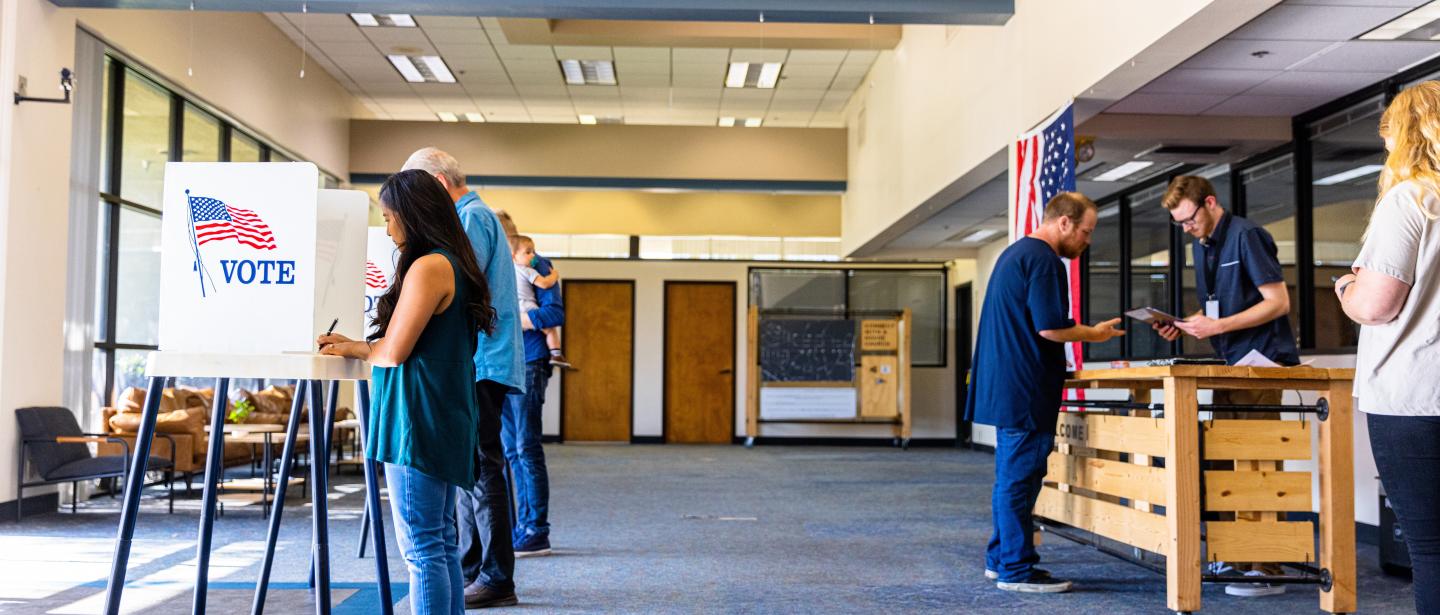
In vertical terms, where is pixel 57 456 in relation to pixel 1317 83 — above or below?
below

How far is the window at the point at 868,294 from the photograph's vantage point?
55.7ft

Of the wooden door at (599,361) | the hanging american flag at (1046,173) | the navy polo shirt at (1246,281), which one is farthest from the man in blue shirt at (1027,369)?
the wooden door at (599,361)

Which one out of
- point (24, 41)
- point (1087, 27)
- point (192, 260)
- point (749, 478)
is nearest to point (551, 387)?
point (749, 478)

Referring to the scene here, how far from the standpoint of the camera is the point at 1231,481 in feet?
13.8

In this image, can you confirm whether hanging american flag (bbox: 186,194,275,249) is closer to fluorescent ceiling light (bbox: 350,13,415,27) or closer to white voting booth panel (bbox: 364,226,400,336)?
white voting booth panel (bbox: 364,226,400,336)

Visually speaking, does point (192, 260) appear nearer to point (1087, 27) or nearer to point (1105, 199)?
point (1087, 27)

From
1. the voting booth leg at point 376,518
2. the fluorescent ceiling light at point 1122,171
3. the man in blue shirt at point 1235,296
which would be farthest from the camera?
the fluorescent ceiling light at point 1122,171

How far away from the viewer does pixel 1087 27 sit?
6367 mm

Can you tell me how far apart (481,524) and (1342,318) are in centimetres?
529

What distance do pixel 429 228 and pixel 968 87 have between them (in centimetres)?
673

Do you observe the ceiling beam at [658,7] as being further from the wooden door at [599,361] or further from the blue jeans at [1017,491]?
the wooden door at [599,361]

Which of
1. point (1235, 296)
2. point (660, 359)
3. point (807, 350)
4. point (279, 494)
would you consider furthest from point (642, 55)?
point (279, 494)

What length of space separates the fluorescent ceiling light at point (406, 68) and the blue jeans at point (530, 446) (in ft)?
25.9

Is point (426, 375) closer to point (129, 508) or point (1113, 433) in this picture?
point (129, 508)
